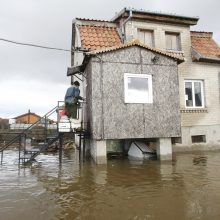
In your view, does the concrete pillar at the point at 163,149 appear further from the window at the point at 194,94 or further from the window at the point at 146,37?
the window at the point at 146,37

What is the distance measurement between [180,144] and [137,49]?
236 inches

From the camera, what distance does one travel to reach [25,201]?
6.36 metres

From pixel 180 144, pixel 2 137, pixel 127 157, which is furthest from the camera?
pixel 2 137

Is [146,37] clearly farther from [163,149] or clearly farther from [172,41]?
[163,149]

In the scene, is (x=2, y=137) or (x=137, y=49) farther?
(x=2, y=137)

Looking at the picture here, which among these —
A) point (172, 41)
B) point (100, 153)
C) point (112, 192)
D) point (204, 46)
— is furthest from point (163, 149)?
point (204, 46)

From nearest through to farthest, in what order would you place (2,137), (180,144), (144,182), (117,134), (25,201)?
(25,201) < (144,182) < (117,134) < (180,144) < (2,137)

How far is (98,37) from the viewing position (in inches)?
570

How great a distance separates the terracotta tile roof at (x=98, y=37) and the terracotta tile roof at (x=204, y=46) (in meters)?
4.75

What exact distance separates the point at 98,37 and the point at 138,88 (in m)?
4.01

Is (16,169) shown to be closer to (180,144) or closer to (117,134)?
(117,134)

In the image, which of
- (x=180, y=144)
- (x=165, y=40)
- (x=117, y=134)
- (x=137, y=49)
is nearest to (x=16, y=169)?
(x=117, y=134)

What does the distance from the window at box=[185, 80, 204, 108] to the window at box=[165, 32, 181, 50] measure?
219 cm

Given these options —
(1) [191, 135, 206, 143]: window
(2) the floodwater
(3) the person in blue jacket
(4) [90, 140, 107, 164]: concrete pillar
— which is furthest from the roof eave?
(2) the floodwater
